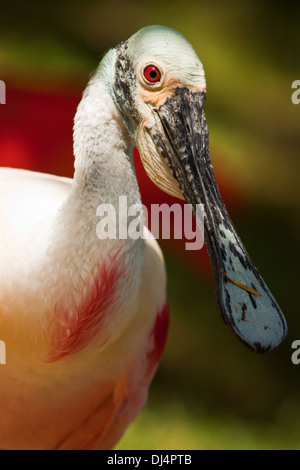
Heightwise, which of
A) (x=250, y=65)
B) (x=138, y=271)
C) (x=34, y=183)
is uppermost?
(x=250, y=65)

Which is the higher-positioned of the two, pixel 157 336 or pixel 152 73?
pixel 152 73

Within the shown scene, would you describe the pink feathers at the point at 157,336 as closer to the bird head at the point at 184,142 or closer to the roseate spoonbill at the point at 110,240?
the roseate spoonbill at the point at 110,240

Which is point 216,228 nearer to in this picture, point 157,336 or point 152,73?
point 152,73

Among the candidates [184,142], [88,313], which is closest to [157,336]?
[88,313]

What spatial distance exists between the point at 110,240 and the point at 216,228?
0.13 metres

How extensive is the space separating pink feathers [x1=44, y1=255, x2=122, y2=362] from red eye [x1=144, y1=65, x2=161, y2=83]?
0.22 m

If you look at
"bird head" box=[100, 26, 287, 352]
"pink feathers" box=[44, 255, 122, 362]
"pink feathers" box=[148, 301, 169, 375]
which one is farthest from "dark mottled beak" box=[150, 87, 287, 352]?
"pink feathers" box=[148, 301, 169, 375]

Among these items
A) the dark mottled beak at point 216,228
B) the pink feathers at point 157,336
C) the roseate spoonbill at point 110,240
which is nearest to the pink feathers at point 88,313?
the roseate spoonbill at point 110,240

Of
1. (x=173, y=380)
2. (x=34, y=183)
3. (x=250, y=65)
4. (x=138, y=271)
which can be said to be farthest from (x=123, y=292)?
(x=250, y=65)

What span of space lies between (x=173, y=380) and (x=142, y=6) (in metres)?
1.32

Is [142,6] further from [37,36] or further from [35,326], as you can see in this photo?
[35,326]

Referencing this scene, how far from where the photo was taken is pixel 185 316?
2.30 m

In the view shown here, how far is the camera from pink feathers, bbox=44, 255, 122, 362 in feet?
3.11

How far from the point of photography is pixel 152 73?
89 cm
